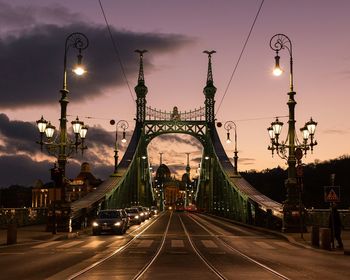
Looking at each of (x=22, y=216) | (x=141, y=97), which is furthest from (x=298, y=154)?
(x=141, y=97)

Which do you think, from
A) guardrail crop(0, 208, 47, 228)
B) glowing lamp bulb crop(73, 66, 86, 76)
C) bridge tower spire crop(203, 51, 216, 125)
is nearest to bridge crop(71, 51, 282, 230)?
Result: bridge tower spire crop(203, 51, 216, 125)

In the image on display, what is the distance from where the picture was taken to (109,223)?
3409 centimetres

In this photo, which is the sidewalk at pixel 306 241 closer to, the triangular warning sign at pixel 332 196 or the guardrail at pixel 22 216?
the triangular warning sign at pixel 332 196

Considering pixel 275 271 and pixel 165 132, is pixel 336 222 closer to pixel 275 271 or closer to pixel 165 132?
pixel 275 271

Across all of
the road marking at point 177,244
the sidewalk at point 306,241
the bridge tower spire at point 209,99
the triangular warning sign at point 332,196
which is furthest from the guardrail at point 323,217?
the bridge tower spire at point 209,99

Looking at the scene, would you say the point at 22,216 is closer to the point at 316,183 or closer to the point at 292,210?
the point at 292,210

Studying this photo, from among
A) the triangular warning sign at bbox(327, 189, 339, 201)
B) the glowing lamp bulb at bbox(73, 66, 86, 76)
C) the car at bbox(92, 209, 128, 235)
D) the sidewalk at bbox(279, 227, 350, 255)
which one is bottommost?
the sidewalk at bbox(279, 227, 350, 255)

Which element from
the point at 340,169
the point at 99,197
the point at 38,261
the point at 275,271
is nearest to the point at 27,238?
the point at 38,261

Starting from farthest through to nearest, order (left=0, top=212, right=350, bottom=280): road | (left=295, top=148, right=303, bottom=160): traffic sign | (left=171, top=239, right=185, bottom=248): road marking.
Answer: (left=295, top=148, right=303, bottom=160): traffic sign, (left=171, top=239, right=185, bottom=248): road marking, (left=0, top=212, right=350, bottom=280): road

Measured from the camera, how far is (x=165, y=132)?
105 m

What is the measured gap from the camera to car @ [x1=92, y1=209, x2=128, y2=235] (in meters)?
34.0

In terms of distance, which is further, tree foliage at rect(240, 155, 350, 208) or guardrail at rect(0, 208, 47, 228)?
tree foliage at rect(240, 155, 350, 208)

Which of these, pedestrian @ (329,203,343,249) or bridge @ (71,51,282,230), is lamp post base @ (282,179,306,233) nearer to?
pedestrian @ (329,203,343,249)

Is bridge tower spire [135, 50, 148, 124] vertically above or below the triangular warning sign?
above
